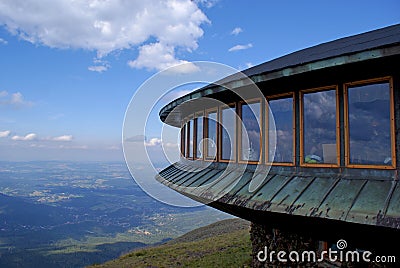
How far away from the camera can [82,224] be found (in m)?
125

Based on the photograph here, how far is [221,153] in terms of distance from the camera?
762 cm

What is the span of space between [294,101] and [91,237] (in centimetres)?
10992

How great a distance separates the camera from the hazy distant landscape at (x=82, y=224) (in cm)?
8206

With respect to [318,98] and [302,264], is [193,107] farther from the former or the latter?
[302,264]

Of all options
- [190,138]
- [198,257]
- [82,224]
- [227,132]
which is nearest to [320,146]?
[227,132]

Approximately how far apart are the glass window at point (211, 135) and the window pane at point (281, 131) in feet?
6.51

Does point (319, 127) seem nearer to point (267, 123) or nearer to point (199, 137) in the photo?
point (267, 123)

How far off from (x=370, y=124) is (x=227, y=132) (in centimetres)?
327

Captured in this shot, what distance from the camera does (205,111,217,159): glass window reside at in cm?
793

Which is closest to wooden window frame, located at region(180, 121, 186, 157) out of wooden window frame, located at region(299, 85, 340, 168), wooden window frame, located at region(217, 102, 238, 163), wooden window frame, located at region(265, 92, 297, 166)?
wooden window frame, located at region(217, 102, 238, 163)

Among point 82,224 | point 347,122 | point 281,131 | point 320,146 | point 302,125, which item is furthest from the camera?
point 82,224

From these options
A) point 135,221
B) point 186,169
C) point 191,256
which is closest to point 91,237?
point 135,221

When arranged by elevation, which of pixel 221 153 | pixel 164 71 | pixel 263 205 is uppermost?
pixel 164 71

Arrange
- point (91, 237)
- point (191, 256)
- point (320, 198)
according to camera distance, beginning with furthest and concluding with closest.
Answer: point (91, 237) < point (191, 256) < point (320, 198)
